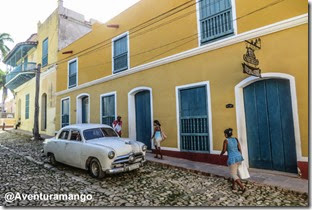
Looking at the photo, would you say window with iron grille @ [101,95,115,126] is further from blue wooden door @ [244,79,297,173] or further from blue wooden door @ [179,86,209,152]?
blue wooden door @ [244,79,297,173]

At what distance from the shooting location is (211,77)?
7.17 m

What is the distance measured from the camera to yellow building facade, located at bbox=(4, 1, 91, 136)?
1619 cm

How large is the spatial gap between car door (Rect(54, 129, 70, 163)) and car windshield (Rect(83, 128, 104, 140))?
0.91 m

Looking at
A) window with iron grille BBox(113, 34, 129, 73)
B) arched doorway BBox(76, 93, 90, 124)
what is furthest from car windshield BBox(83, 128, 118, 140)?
arched doorway BBox(76, 93, 90, 124)

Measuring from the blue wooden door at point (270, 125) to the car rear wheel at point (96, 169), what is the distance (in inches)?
175

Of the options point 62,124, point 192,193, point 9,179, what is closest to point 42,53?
point 62,124

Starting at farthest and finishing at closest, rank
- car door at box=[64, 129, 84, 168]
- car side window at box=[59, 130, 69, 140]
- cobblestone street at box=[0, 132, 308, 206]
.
Answer: car side window at box=[59, 130, 69, 140], car door at box=[64, 129, 84, 168], cobblestone street at box=[0, 132, 308, 206]

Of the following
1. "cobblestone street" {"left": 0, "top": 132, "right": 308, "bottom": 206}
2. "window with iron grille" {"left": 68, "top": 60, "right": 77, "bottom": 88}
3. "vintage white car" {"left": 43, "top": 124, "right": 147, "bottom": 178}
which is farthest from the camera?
"window with iron grille" {"left": 68, "top": 60, "right": 77, "bottom": 88}

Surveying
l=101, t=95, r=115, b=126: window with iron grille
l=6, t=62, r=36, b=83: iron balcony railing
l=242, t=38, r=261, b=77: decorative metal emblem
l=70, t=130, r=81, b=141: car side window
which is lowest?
l=70, t=130, r=81, b=141: car side window

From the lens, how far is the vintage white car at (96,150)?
5.53 metres

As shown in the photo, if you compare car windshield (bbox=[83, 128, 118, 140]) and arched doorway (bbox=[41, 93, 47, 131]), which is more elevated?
arched doorway (bbox=[41, 93, 47, 131])

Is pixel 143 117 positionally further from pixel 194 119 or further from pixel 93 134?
pixel 93 134

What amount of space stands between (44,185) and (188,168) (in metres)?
3.98

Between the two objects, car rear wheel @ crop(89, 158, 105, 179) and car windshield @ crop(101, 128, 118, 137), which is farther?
car windshield @ crop(101, 128, 118, 137)
